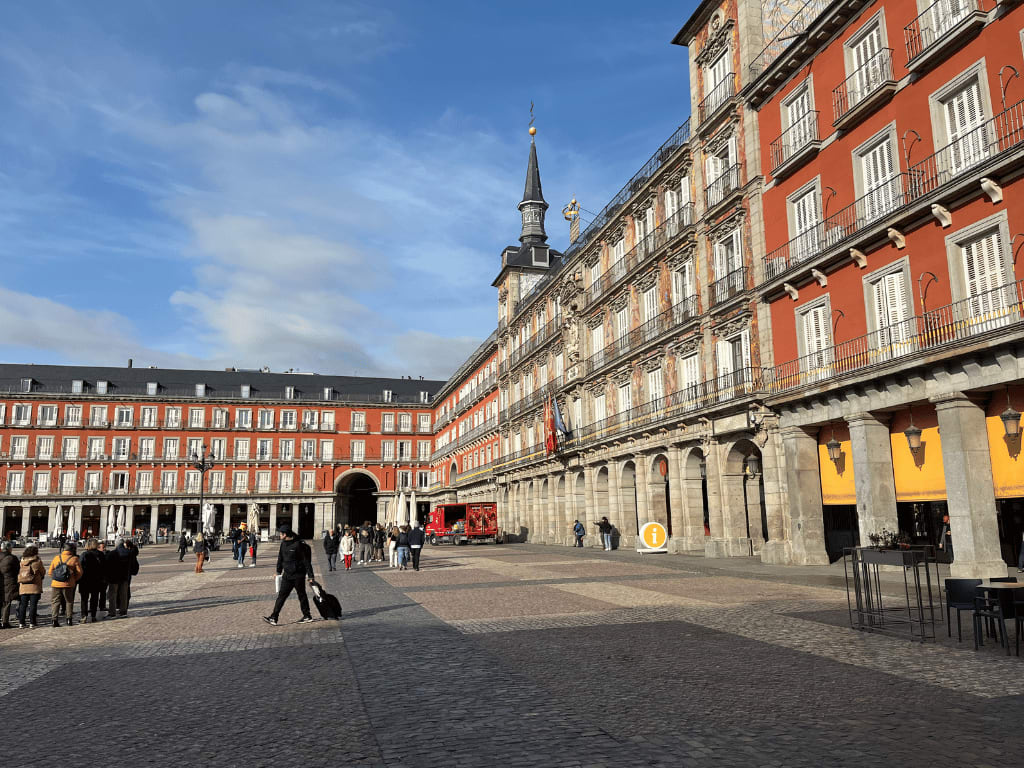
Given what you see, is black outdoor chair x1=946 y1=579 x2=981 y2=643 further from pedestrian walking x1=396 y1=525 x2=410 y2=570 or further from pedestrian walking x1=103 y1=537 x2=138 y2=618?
pedestrian walking x1=396 y1=525 x2=410 y2=570

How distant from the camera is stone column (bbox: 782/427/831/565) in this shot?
68.1ft

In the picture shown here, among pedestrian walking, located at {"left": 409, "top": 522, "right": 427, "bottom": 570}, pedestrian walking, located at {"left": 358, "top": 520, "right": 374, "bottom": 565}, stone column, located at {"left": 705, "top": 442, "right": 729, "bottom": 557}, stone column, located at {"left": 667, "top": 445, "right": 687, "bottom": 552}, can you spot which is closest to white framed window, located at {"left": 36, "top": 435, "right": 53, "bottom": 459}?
pedestrian walking, located at {"left": 358, "top": 520, "right": 374, "bottom": 565}

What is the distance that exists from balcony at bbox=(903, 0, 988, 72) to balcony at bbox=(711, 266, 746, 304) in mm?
8134

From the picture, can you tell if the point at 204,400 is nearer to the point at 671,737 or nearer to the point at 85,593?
the point at 85,593

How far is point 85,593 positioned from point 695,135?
77.9 feet

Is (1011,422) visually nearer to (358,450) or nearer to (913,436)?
(913,436)

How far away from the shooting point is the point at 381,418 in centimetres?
8231

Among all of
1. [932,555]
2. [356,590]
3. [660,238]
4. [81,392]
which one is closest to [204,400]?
[81,392]

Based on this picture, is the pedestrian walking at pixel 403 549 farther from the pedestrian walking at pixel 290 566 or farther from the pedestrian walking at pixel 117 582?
the pedestrian walking at pixel 290 566

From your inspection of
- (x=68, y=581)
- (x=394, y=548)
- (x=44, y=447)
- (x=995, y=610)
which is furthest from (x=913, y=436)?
(x=44, y=447)

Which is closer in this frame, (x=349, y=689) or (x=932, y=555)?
(x=349, y=689)

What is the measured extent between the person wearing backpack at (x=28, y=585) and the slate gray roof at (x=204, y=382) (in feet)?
223

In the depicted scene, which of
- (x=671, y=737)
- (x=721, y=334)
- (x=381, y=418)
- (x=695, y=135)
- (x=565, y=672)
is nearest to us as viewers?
(x=671, y=737)

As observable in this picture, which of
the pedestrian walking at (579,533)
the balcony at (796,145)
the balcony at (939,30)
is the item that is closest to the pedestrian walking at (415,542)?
the pedestrian walking at (579,533)
